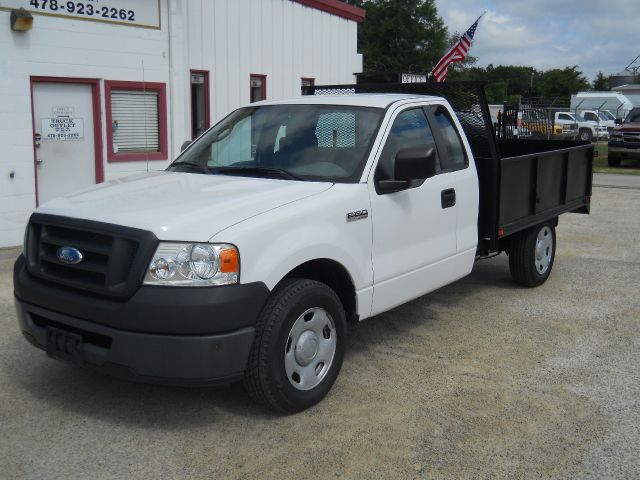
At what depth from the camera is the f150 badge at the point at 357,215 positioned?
446cm

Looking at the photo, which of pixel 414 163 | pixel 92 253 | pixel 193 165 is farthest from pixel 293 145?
pixel 92 253

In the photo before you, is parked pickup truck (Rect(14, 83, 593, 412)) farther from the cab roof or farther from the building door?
the building door

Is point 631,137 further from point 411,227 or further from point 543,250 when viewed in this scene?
point 411,227

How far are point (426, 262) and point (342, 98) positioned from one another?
140 cm

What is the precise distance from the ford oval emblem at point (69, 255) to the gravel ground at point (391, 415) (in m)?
0.96

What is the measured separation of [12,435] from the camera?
3.96 metres

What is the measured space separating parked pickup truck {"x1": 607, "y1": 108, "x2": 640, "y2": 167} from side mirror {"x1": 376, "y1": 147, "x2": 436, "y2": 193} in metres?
21.3

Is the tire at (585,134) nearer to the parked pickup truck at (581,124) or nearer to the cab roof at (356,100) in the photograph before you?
the parked pickup truck at (581,124)

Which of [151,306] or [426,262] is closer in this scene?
[151,306]

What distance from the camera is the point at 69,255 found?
155 inches

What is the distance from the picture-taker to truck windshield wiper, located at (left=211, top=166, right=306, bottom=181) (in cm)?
470

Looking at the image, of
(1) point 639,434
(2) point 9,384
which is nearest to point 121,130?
(2) point 9,384

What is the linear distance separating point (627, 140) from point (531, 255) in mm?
18862

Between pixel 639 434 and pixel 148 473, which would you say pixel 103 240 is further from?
pixel 639 434
